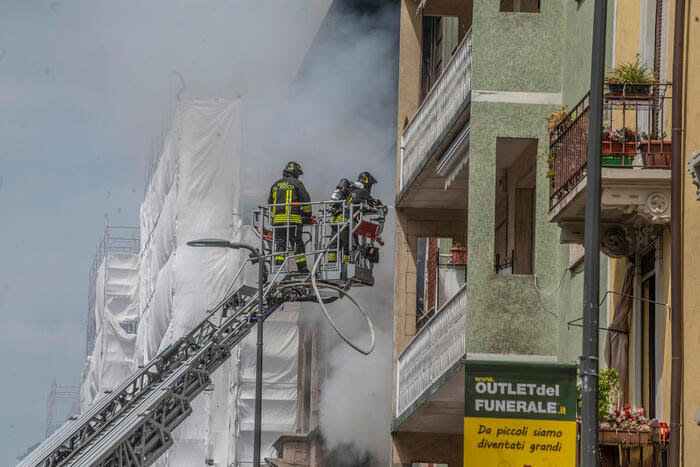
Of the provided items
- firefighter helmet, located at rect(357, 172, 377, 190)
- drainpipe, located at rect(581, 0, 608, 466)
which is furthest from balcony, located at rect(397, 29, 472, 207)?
drainpipe, located at rect(581, 0, 608, 466)

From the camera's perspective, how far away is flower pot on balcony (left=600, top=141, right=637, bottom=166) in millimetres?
13062

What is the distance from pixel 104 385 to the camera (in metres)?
70.5

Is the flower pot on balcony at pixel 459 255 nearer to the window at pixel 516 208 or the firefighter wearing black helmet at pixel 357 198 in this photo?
the firefighter wearing black helmet at pixel 357 198

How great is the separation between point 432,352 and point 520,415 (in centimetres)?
504

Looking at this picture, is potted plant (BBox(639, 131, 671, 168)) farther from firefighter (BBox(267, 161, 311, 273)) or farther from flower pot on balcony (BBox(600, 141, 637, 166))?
firefighter (BBox(267, 161, 311, 273))

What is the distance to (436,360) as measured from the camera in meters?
19.6

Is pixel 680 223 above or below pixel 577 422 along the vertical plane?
above

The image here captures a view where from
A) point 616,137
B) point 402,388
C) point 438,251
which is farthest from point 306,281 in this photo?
point 616,137

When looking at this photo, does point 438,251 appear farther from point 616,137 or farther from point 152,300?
point 152,300

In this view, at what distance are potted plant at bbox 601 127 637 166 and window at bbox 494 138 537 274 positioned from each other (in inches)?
254

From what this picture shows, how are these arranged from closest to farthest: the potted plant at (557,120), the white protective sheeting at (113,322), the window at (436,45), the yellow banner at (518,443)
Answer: the yellow banner at (518,443), the potted plant at (557,120), the window at (436,45), the white protective sheeting at (113,322)

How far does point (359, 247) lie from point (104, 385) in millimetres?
48055

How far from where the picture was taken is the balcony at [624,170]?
1302 cm

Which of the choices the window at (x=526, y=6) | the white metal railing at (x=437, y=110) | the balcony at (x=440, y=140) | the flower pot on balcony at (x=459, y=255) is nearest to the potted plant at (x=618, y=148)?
the balcony at (x=440, y=140)
